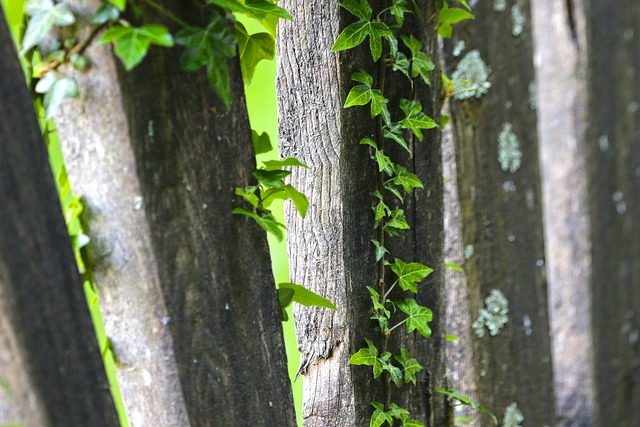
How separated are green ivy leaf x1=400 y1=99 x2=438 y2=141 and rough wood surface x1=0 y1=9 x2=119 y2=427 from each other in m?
0.47

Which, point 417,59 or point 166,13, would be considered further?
point 417,59

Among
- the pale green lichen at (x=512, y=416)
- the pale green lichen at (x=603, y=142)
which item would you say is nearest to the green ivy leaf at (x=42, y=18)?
the pale green lichen at (x=512, y=416)

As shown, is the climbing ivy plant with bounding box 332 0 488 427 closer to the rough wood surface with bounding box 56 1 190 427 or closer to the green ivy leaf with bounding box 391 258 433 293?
the green ivy leaf with bounding box 391 258 433 293

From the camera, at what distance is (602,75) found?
1539 millimetres

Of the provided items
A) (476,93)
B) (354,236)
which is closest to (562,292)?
(476,93)

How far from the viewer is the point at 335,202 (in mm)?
848

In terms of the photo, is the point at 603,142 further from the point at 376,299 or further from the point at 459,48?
the point at 376,299

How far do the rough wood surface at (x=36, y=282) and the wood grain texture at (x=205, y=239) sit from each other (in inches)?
3.2

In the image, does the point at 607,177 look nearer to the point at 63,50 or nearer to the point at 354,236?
the point at 354,236

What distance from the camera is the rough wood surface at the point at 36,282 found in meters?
0.49

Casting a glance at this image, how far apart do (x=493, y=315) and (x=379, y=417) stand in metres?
0.43

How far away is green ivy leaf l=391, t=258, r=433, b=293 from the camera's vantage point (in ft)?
2.90

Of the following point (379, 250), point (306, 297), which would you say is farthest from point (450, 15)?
point (306, 297)

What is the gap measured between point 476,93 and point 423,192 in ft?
0.96
